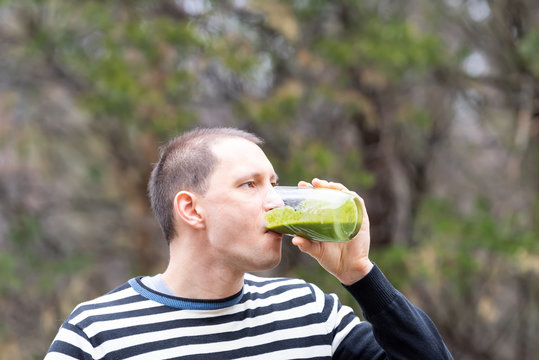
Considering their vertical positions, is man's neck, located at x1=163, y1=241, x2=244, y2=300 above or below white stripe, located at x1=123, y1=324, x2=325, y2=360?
above

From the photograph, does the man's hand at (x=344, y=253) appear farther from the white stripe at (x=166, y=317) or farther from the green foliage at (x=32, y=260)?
the green foliage at (x=32, y=260)

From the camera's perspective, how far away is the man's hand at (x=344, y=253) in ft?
6.19

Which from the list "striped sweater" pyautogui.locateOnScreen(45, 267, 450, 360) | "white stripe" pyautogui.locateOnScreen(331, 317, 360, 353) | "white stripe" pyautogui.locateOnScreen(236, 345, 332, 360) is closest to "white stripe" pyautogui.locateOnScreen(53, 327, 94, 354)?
"striped sweater" pyautogui.locateOnScreen(45, 267, 450, 360)

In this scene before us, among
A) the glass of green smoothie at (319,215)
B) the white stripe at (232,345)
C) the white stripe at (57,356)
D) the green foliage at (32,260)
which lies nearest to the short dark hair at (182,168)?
the glass of green smoothie at (319,215)

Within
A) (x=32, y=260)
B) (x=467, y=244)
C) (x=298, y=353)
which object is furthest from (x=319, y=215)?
(x=32, y=260)

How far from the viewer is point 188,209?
1.94m

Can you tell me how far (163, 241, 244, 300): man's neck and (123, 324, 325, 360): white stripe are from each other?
0.44 ft

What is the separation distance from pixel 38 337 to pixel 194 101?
2.68 metres

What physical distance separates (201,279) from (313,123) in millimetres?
4895

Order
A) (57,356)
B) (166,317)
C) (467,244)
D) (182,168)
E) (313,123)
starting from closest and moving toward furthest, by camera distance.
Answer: (57,356), (166,317), (182,168), (467,244), (313,123)

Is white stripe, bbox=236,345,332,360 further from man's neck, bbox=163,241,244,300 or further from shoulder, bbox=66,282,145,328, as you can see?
shoulder, bbox=66,282,145,328

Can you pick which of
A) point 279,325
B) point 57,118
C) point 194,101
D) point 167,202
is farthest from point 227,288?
point 57,118

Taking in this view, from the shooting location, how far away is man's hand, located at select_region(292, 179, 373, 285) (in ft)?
6.19

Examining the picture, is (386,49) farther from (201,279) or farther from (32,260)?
(201,279)
